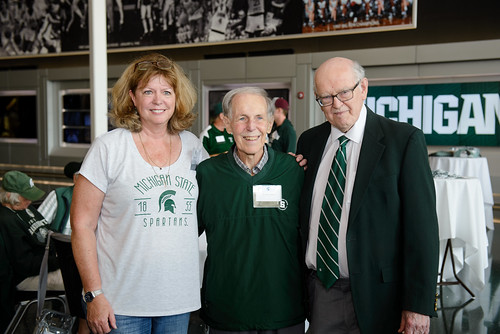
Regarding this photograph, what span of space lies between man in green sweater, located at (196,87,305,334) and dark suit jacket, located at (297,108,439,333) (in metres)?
0.26

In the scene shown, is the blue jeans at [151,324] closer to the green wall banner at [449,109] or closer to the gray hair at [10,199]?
the gray hair at [10,199]

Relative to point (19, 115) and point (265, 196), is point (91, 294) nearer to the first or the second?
point (265, 196)

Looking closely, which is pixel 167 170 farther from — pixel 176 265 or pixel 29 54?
pixel 29 54

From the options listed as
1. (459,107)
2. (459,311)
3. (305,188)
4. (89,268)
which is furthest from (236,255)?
(459,107)

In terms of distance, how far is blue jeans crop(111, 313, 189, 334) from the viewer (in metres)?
1.79

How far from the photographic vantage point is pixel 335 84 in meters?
1.91

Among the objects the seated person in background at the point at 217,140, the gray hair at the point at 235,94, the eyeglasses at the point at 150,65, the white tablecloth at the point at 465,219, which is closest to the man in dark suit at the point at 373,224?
the gray hair at the point at 235,94

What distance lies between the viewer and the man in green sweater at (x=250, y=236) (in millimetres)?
1906

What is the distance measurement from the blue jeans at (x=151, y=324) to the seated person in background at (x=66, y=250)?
28.6 inches

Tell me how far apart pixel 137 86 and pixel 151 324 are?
93 centimetres

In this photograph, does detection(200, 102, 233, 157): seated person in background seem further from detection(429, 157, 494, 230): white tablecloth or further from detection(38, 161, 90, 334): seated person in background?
Answer: detection(429, 157, 494, 230): white tablecloth

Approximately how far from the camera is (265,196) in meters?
1.90

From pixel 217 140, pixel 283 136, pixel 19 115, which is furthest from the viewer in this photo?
pixel 19 115

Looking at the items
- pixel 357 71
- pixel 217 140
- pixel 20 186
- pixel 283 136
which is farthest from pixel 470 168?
pixel 20 186
